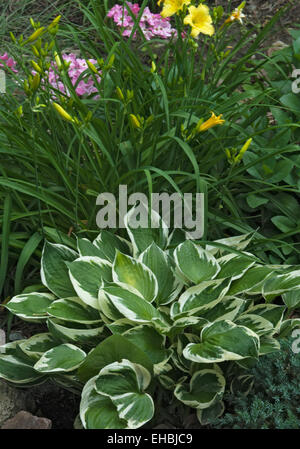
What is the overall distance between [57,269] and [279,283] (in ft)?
2.55

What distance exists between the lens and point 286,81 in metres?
2.78

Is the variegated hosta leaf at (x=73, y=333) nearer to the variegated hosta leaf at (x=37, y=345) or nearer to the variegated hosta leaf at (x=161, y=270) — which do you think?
the variegated hosta leaf at (x=37, y=345)

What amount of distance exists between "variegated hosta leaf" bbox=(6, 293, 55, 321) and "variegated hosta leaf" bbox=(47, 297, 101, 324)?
37 millimetres

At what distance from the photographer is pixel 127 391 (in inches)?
66.9

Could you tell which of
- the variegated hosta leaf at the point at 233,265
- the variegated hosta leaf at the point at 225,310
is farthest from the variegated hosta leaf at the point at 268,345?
the variegated hosta leaf at the point at 233,265

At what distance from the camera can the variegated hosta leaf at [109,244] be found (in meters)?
2.09

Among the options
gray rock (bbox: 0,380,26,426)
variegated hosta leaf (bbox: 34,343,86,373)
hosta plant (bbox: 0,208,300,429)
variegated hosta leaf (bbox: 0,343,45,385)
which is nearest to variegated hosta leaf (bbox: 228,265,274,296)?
hosta plant (bbox: 0,208,300,429)

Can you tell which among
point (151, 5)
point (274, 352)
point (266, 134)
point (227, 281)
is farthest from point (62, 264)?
point (151, 5)

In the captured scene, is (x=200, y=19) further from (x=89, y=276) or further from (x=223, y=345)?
(x=223, y=345)

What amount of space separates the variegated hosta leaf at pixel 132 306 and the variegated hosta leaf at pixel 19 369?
1.27 ft

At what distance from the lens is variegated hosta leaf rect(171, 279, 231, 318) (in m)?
1.81

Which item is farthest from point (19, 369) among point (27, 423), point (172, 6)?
point (172, 6)
